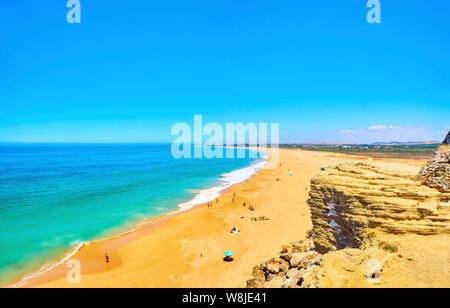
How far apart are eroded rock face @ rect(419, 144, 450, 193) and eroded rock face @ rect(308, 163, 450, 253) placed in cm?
47

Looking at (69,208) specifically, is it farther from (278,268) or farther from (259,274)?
(278,268)

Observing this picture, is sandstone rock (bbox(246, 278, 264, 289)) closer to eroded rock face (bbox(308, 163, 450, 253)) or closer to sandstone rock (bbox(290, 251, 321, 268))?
sandstone rock (bbox(290, 251, 321, 268))

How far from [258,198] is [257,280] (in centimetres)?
2762

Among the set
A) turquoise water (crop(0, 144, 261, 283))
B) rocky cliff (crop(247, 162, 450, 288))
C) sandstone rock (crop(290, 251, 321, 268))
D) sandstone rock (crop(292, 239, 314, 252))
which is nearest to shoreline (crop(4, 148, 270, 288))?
turquoise water (crop(0, 144, 261, 283))

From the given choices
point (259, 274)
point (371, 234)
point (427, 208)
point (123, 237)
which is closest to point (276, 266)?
point (259, 274)

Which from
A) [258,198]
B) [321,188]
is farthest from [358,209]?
[258,198]

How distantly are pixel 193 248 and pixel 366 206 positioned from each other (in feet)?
52.3

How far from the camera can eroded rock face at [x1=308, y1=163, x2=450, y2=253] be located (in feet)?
31.9

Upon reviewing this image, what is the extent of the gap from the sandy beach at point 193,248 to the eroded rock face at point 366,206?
3066 millimetres

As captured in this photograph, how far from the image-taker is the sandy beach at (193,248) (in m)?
16.9

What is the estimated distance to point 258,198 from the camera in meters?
40.6

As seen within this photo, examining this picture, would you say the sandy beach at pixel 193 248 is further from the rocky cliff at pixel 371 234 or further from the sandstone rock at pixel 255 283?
the rocky cliff at pixel 371 234

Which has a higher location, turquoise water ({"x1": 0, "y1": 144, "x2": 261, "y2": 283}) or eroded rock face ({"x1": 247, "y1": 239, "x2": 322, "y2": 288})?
eroded rock face ({"x1": 247, "y1": 239, "x2": 322, "y2": 288})

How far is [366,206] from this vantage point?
10.7m
